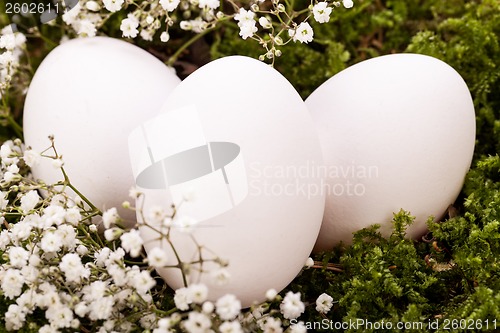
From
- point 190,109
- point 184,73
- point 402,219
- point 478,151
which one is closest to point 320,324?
point 402,219

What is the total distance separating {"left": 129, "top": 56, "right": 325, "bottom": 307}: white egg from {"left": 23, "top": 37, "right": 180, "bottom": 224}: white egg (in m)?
0.17

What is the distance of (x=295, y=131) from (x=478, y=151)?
2.21 feet

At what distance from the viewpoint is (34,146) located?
1.41 meters

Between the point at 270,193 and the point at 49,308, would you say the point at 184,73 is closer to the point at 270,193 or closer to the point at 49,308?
the point at 270,193

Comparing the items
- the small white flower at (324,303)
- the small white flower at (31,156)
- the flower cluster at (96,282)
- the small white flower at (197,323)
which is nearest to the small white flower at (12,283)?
the flower cluster at (96,282)

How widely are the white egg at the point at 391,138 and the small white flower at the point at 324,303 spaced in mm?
173

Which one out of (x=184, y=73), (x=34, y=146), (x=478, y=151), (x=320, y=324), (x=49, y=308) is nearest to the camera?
(x=49, y=308)

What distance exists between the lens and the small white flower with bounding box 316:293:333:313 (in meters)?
1.29

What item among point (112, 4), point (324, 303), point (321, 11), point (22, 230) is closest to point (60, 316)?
point (22, 230)

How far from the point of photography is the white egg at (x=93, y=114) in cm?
135

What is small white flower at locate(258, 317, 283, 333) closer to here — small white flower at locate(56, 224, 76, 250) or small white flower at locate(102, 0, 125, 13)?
small white flower at locate(56, 224, 76, 250)

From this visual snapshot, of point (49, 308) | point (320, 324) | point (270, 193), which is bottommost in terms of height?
point (320, 324)

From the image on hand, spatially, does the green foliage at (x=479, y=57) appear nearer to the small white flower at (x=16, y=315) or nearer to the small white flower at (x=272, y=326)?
the small white flower at (x=272, y=326)

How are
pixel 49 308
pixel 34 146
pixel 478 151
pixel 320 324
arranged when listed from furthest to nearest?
pixel 478 151 → pixel 34 146 → pixel 320 324 → pixel 49 308
